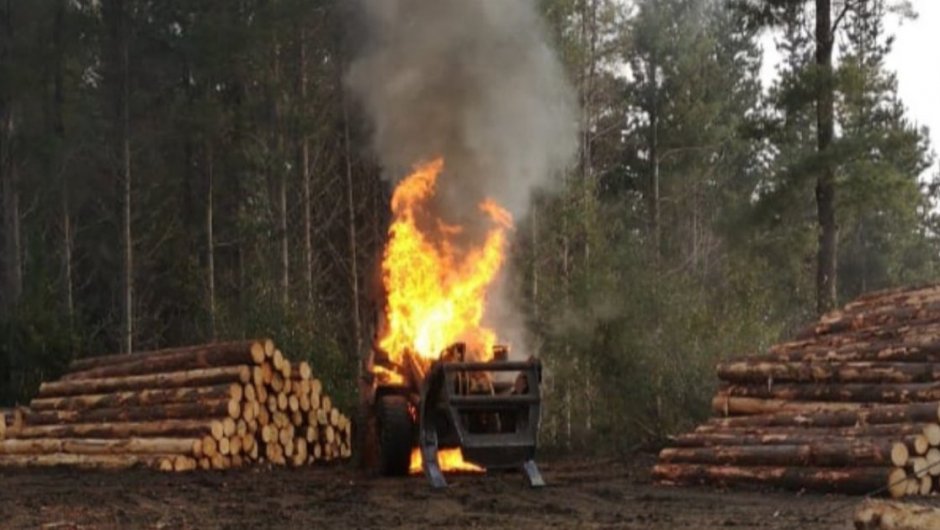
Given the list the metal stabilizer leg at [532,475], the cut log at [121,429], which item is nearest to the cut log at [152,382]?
the cut log at [121,429]

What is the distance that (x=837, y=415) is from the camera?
13500 millimetres

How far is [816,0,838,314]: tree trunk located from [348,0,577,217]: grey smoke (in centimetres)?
645

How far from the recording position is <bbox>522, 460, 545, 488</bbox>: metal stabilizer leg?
13.5 meters

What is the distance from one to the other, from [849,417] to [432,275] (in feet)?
19.1

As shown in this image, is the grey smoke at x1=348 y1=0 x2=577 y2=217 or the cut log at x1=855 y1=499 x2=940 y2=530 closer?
the cut log at x1=855 y1=499 x2=940 y2=530

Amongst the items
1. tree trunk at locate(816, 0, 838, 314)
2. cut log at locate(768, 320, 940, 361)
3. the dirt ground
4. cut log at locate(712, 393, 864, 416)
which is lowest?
the dirt ground

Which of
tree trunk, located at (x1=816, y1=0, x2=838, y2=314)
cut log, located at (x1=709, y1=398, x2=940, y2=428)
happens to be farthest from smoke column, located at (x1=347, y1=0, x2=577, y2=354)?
tree trunk, located at (x1=816, y1=0, x2=838, y2=314)

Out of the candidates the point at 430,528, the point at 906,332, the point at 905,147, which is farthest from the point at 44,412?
the point at 905,147

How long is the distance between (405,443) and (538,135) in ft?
18.4

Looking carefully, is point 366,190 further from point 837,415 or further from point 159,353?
point 837,415

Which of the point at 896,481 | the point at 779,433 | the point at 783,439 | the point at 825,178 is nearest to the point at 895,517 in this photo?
the point at 896,481

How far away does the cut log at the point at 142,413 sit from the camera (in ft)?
56.9

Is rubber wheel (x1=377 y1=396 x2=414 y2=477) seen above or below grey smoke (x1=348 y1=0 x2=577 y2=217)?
below

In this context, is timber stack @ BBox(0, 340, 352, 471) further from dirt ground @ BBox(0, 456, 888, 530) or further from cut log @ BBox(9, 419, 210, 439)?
dirt ground @ BBox(0, 456, 888, 530)
